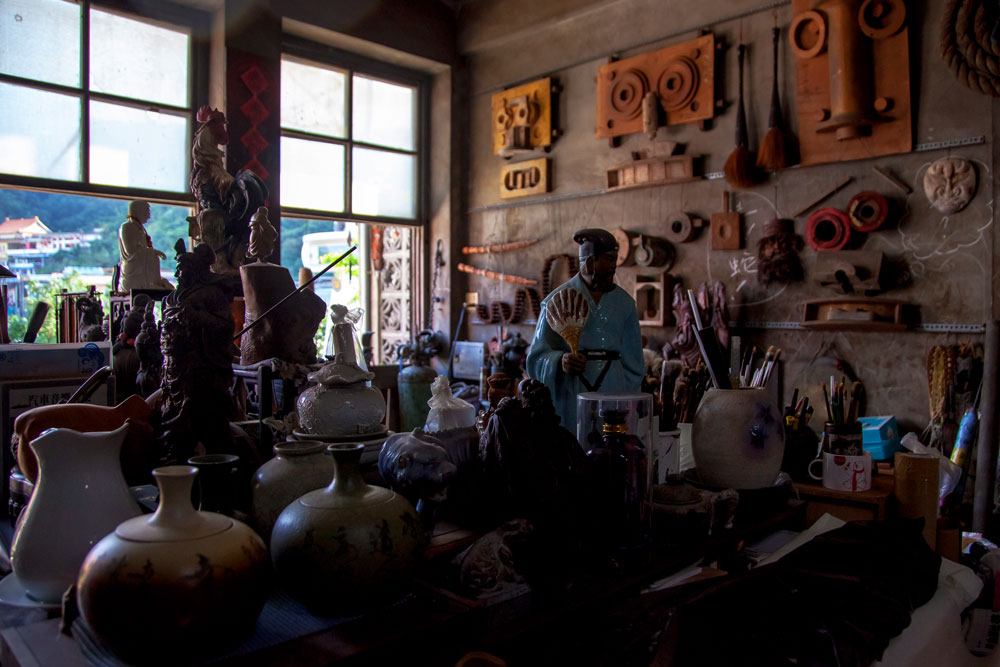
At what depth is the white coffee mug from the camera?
2281 mm

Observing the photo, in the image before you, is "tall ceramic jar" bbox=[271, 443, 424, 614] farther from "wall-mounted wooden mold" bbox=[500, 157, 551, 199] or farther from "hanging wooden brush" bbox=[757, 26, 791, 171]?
"wall-mounted wooden mold" bbox=[500, 157, 551, 199]

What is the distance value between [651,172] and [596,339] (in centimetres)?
329

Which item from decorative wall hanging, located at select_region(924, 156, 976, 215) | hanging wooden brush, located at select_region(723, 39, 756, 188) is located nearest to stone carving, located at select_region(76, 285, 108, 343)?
hanging wooden brush, located at select_region(723, 39, 756, 188)

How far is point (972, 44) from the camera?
385 cm

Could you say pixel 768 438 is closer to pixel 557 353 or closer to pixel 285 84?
pixel 557 353

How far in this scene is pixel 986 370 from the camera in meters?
3.78

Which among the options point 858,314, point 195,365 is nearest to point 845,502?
point 195,365

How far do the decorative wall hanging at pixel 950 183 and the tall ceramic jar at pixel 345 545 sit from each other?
410 centimetres

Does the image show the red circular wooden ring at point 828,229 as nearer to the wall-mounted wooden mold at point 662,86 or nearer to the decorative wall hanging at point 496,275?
the wall-mounted wooden mold at point 662,86

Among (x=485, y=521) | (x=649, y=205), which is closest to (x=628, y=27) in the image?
(x=649, y=205)

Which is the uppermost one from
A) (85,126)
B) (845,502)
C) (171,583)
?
(85,126)

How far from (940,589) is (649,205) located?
3.99m

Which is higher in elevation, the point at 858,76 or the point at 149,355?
the point at 858,76

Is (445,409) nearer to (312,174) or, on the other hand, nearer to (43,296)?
(312,174)
